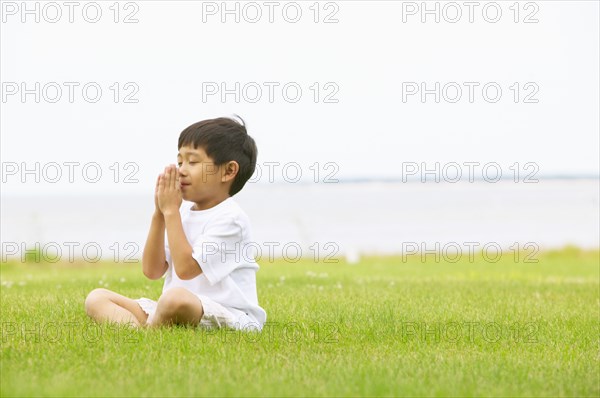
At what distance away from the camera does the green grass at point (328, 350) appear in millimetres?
4250

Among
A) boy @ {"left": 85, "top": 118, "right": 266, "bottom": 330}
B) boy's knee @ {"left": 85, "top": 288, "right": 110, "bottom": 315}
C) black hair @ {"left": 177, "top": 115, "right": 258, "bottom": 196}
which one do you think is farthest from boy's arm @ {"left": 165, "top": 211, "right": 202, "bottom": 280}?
boy's knee @ {"left": 85, "top": 288, "right": 110, "bottom": 315}

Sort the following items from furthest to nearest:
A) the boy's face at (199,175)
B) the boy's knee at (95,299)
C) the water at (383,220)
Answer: the water at (383,220) → the boy's knee at (95,299) → the boy's face at (199,175)

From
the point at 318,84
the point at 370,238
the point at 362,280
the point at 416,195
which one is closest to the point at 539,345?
the point at 318,84

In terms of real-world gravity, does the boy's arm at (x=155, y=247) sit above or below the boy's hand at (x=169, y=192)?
below

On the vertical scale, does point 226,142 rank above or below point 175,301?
above

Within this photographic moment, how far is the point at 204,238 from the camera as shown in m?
5.71

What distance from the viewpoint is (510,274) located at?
43.9 ft

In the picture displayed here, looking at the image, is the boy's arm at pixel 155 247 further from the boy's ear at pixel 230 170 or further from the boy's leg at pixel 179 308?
the boy's ear at pixel 230 170

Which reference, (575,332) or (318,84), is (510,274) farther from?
(575,332)

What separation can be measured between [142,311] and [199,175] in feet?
3.90

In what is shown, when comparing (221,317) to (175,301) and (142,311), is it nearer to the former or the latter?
(175,301)

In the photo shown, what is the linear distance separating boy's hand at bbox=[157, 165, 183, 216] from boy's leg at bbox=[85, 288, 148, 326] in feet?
2.94

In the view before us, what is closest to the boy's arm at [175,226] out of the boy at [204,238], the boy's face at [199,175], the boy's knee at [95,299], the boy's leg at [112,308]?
the boy at [204,238]

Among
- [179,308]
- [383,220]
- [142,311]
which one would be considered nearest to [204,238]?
[179,308]
